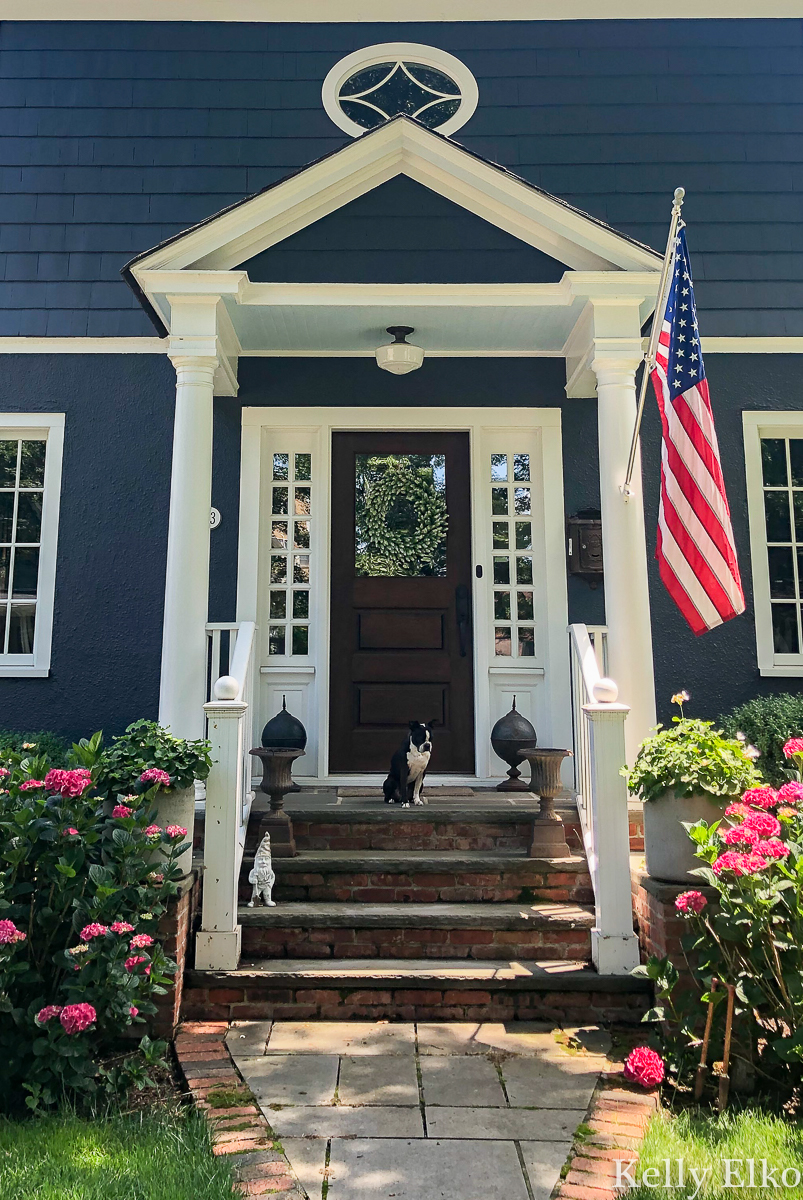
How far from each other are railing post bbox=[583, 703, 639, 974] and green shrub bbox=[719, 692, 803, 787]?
1518mm

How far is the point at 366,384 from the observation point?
19.1 feet

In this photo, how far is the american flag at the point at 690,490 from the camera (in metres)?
3.70

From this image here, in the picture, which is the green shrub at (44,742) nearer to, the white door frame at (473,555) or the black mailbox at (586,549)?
the white door frame at (473,555)

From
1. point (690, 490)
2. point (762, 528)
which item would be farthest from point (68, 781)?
point (762, 528)

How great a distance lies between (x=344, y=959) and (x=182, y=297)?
341 centimetres

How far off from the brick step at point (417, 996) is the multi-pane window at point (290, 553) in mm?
2430

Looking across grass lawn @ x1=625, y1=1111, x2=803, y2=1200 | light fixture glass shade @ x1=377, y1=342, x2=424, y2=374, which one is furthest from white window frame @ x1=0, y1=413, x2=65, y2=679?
grass lawn @ x1=625, y1=1111, x2=803, y2=1200

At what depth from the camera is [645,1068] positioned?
276 cm

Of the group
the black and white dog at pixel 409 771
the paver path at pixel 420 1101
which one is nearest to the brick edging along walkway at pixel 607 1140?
the paver path at pixel 420 1101

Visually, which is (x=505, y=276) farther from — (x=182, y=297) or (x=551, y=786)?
(x=551, y=786)

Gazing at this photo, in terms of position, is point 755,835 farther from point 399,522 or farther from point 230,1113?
point 399,522

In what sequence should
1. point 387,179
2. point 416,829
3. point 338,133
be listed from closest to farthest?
point 416,829
point 387,179
point 338,133

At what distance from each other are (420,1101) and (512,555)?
141 inches

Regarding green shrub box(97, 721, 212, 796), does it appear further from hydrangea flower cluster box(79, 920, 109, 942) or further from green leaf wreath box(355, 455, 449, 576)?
green leaf wreath box(355, 455, 449, 576)
